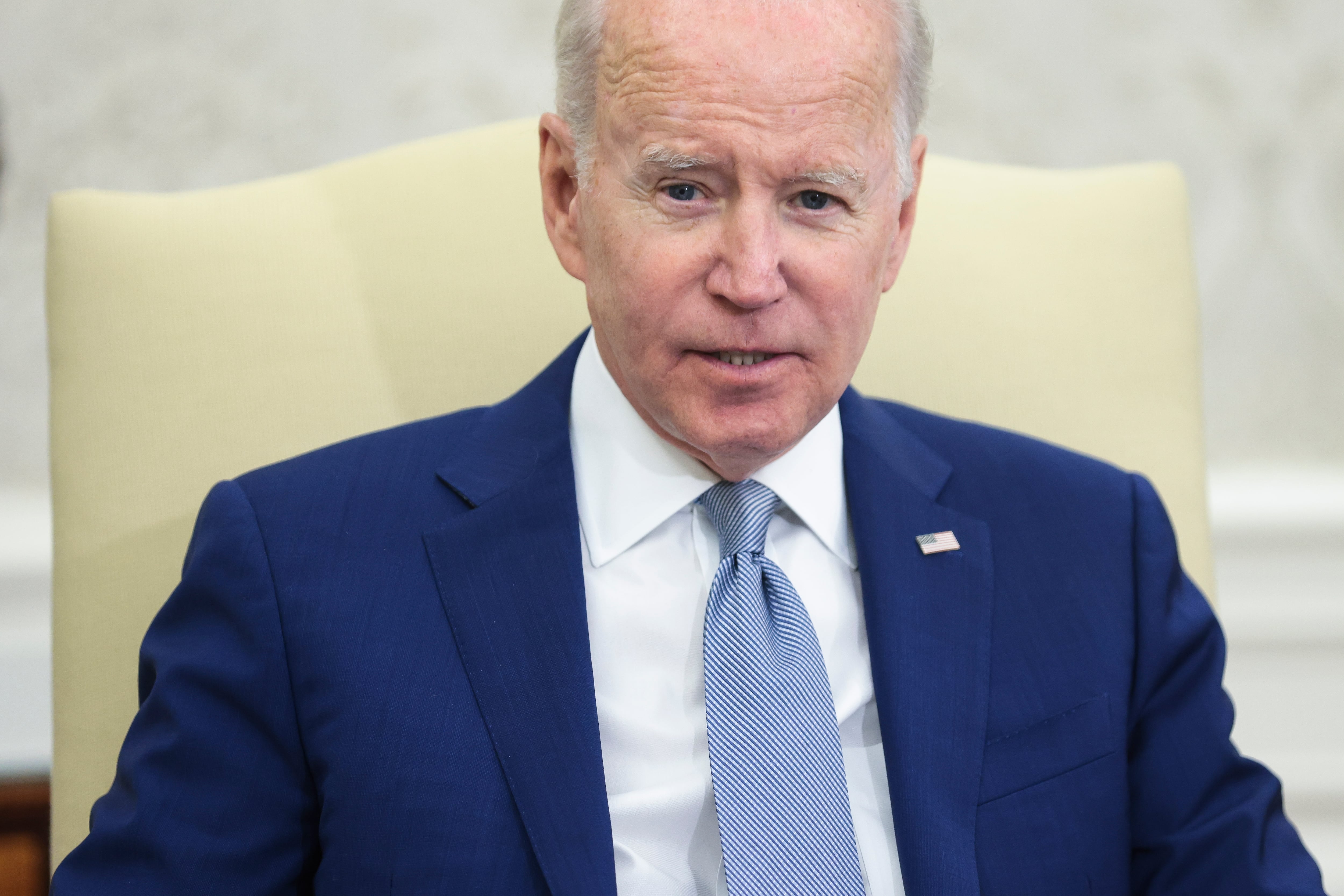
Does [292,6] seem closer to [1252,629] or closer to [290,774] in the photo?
[290,774]

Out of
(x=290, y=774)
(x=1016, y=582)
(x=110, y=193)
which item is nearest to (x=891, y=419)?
(x=1016, y=582)

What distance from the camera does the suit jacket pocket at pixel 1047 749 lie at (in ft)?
3.69

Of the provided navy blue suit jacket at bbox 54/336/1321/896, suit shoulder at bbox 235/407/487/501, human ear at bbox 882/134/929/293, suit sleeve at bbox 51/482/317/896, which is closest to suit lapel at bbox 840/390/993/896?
navy blue suit jacket at bbox 54/336/1321/896

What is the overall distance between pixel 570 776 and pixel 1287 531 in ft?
4.75

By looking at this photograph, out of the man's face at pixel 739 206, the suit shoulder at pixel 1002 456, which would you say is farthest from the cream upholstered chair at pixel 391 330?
the man's face at pixel 739 206

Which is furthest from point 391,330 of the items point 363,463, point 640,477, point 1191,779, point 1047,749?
point 1191,779

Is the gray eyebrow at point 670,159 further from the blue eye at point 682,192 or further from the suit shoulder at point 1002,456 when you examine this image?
the suit shoulder at point 1002,456

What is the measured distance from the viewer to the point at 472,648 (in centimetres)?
107

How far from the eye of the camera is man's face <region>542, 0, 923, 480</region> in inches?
40.4

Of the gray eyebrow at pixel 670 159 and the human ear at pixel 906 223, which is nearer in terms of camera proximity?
the gray eyebrow at pixel 670 159

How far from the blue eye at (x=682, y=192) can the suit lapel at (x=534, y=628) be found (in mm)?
265

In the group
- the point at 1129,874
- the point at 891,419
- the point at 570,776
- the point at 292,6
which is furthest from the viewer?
the point at 292,6

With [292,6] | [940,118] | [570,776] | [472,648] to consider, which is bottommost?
[570,776]

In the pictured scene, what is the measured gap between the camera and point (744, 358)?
3.51ft
